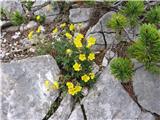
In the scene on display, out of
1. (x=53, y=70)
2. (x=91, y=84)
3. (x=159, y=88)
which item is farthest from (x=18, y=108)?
(x=159, y=88)

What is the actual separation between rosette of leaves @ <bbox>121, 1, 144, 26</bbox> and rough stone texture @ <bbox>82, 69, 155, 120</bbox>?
802mm

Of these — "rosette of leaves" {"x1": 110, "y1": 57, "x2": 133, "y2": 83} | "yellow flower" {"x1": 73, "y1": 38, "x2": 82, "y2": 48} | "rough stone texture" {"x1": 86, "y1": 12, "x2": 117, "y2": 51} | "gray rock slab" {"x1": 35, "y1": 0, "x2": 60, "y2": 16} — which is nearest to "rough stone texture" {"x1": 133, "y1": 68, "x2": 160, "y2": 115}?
"rosette of leaves" {"x1": 110, "y1": 57, "x2": 133, "y2": 83}

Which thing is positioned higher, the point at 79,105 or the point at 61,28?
the point at 61,28

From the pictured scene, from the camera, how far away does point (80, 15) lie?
16.5ft

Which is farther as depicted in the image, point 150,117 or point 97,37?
point 97,37

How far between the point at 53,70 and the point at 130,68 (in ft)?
3.08

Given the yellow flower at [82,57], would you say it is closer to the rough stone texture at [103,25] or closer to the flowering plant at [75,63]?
the flowering plant at [75,63]

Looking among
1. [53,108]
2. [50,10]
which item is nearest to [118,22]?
[53,108]

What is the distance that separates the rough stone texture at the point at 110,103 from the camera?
411 cm

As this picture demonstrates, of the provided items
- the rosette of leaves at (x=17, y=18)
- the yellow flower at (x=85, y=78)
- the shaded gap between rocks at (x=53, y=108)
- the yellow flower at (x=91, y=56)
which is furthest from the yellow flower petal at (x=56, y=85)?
the rosette of leaves at (x=17, y=18)

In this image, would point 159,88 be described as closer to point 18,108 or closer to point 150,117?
point 150,117

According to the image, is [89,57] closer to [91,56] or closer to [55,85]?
[91,56]

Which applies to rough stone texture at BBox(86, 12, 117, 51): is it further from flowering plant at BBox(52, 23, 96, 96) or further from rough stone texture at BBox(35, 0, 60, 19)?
rough stone texture at BBox(35, 0, 60, 19)

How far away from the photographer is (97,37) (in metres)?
4.68
